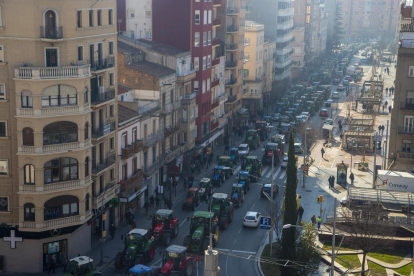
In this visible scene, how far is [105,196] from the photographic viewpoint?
53406 millimetres

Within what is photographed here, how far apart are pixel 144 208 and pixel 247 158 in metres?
17.8

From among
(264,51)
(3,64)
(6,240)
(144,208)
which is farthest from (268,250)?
(264,51)

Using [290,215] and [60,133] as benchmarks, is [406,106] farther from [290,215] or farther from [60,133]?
[60,133]

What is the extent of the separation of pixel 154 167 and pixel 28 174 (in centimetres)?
2039

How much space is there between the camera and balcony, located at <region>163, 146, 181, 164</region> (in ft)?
227

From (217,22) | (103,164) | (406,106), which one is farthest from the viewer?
(217,22)

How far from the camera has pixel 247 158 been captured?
76125 mm

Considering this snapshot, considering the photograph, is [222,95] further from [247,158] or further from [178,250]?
[178,250]

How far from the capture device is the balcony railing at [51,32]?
4588 centimetres

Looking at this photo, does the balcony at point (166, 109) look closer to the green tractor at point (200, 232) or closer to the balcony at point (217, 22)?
the green tractor at point (200, 232)

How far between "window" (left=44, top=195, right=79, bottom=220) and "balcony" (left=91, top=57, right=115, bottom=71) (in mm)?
10898

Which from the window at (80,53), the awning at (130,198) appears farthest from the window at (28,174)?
the awning at (130,198)

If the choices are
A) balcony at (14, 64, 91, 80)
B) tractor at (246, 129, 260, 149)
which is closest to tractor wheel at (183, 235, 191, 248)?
balcony at (14, 64, 91, 80)

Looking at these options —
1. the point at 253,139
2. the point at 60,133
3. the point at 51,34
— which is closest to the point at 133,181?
the point at 60,133
